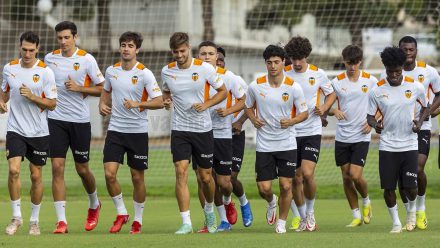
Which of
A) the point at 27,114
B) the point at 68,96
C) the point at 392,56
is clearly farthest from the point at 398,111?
the point at 27,114

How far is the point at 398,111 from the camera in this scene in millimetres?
14312

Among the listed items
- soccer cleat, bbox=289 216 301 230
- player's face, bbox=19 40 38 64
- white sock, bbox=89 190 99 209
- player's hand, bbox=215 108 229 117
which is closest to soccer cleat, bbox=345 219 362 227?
soccer cleat, bbox=289 216 301 230

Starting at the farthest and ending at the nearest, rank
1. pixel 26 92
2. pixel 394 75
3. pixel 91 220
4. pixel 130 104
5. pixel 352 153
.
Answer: pixel 352 153 < pixel 91 220 < pixel 130 104 < pixel 26 92 < pixel 394 75

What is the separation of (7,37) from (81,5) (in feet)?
7.50

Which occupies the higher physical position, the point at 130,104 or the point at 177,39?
the point at 177,39

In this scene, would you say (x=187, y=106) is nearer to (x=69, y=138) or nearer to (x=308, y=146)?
(x=69, y=138)

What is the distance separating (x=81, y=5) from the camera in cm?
3338

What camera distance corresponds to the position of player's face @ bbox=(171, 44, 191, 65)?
47.2ft

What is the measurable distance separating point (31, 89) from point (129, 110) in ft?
4.15

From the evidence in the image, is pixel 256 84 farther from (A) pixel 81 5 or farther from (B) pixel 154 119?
(A) pixel 81 5

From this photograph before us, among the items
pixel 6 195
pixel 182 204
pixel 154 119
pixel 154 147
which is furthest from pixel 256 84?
pixel 154 147

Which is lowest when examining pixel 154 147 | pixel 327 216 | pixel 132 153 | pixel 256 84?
pixel 154 147

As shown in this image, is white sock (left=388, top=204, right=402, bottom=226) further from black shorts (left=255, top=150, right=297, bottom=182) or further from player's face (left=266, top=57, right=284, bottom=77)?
player's face (left=266, top=57, right=284, bottom=77)

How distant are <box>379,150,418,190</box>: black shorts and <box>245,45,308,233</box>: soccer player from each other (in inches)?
43.5
